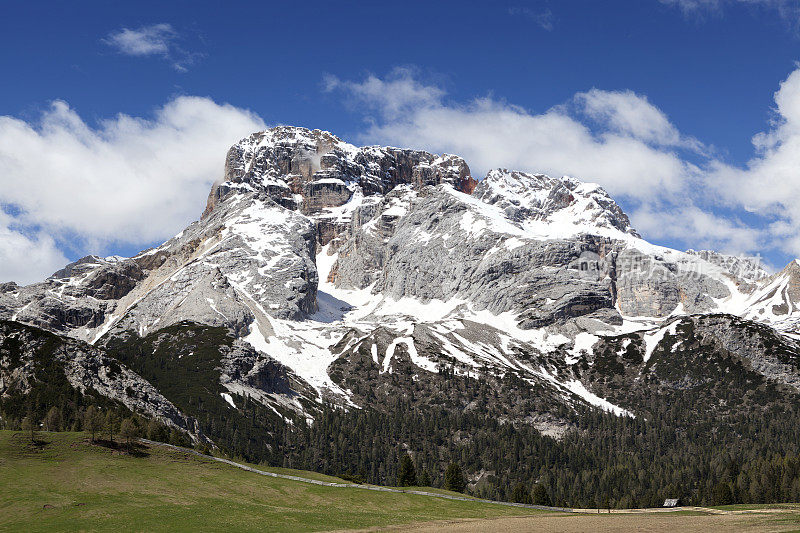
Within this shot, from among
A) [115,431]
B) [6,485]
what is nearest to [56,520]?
[6,485]

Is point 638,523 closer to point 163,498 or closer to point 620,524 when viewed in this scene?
point 620,524

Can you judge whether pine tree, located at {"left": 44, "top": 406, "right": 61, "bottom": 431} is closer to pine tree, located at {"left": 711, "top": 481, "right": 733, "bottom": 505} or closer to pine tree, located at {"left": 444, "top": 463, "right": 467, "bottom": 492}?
pine tree, located at {"left": 444, "top": 463, "right": 467, "bottom": 492}

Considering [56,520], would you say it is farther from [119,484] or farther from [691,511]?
[691,511]

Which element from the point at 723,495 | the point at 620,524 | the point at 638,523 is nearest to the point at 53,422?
the point at 620,524

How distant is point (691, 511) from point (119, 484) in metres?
78.7

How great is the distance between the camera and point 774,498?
655 ft

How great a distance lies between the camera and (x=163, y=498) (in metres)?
86.9

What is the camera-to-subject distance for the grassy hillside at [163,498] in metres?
76.8

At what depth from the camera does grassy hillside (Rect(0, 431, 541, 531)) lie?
7675 cm

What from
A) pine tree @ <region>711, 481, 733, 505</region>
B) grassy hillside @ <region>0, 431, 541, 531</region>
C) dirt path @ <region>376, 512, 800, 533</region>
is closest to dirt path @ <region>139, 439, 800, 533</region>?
dirt path @ <region>376, 512, 800, 533</region>

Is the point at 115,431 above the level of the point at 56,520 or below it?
above

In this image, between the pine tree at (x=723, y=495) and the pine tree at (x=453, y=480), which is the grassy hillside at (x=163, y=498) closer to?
the pine tree at (x=453, y=480)

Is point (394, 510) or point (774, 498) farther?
point (774, 498)

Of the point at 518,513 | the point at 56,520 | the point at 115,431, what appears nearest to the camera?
the point at 56,520
